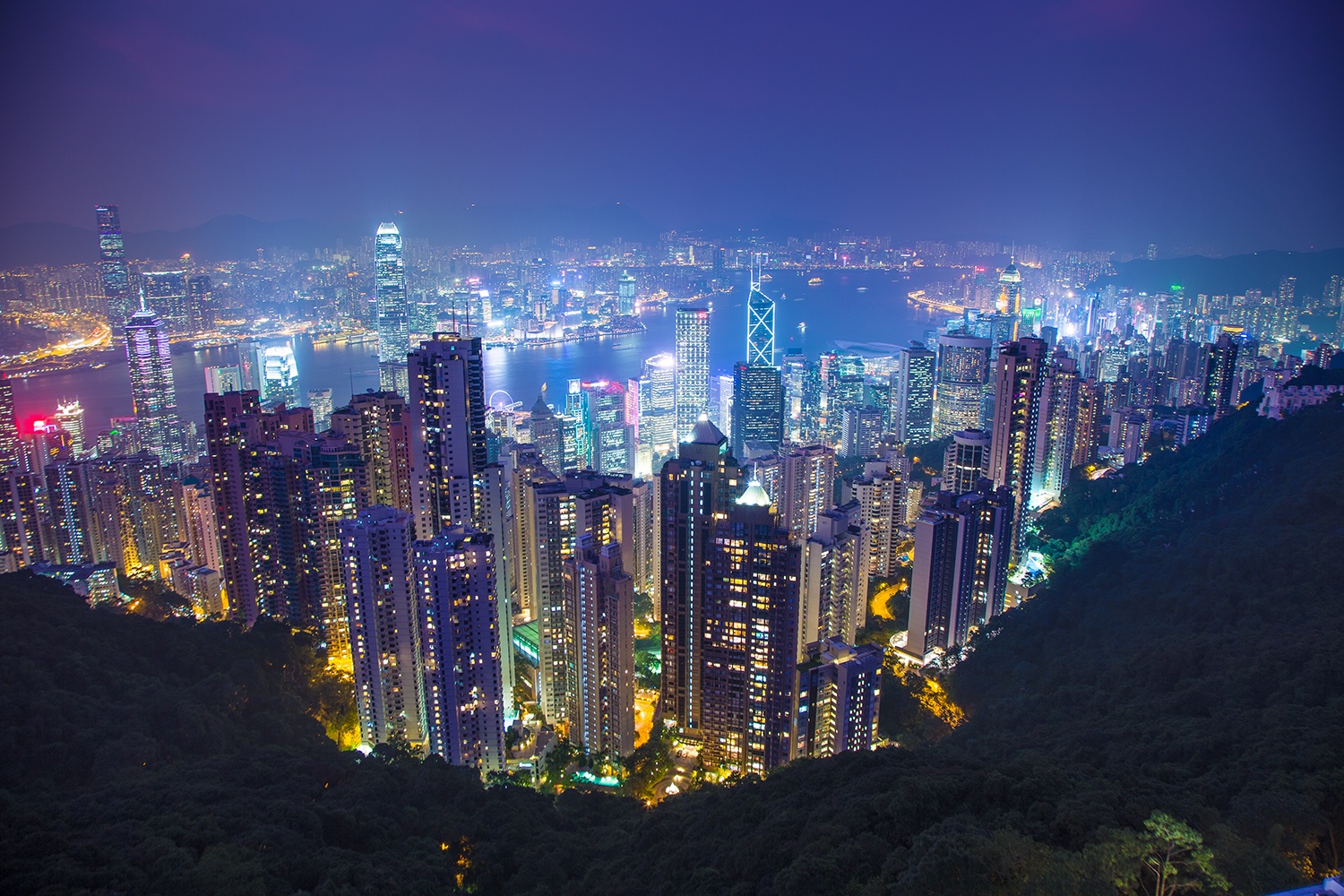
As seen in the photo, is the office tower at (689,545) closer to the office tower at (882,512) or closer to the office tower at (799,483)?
the office tower at (799,483)

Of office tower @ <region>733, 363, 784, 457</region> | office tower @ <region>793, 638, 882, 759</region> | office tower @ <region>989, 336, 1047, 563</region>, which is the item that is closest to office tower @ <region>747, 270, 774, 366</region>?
office tower @ <region>733, 363, 784, 457</region>

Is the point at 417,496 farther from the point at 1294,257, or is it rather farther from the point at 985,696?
the point at 1294,257

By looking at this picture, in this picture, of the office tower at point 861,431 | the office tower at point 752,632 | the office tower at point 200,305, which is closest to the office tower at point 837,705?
the office tower at point 752,632

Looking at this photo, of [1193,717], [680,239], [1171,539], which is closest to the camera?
[1193,717]

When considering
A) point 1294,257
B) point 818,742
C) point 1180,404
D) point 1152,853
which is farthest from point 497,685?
point 1180,404

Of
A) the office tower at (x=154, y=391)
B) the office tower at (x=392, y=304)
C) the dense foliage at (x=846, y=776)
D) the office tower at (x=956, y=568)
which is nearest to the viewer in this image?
the dense foliage at (x=846, y=776)

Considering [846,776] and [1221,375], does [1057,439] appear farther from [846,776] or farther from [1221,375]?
[846,776]
